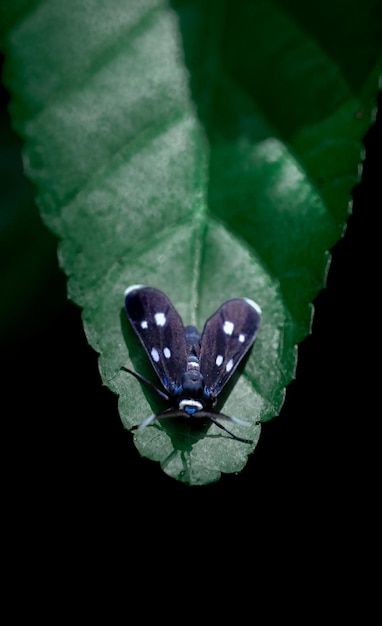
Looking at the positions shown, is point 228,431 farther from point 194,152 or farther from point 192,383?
point 194,152

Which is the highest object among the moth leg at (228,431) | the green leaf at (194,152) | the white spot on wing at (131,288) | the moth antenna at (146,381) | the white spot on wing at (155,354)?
the green leaf at (194,152)

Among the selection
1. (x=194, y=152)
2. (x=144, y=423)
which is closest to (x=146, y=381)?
(x=144, y=423)

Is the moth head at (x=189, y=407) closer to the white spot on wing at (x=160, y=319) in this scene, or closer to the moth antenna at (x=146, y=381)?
the moth antenna at (x=146, y=381)

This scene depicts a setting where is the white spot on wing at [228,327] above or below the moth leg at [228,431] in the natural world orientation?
above

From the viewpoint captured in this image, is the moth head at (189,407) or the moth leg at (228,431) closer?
the moth leg at (228,431)

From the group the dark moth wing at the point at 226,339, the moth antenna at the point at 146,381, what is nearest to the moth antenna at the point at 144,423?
the moth antenna at the point at 146,381

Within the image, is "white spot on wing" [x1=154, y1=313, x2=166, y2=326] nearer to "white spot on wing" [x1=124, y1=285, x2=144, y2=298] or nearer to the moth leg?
"white spot on wing" [x1=124, y1=285, x2=144, y2=298]

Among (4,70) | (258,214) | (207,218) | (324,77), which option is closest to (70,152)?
(4,70)

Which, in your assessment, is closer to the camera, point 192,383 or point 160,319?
point 160,319
